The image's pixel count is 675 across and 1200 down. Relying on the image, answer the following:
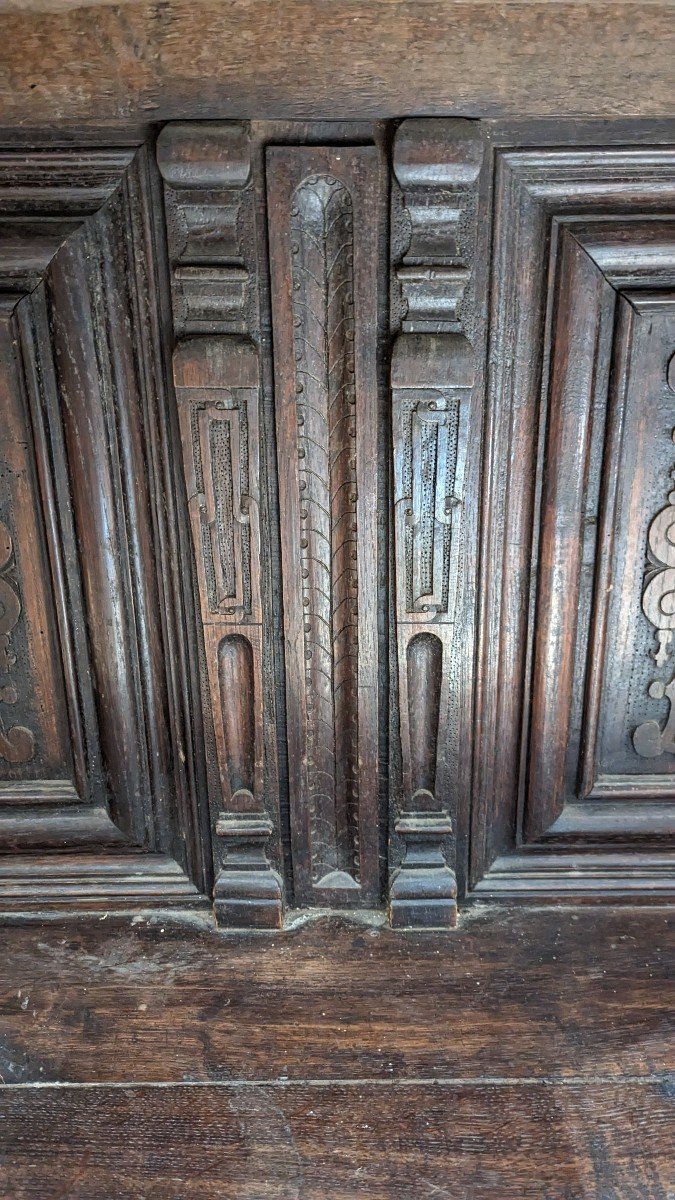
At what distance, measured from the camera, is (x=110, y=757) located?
4.76 feet

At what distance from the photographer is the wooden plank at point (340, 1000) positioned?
123cm

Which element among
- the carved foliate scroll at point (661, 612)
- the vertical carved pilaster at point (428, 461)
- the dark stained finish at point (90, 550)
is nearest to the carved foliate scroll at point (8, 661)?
the dark stained finish at point (90, 550)

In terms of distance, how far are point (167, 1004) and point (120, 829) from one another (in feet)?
0.88

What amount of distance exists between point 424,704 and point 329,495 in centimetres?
32

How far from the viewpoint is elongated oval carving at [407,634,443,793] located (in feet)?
4.45

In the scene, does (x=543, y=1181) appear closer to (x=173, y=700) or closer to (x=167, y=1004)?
(x=167, y=1004)

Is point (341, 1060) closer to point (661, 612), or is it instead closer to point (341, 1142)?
point (341, 1142)

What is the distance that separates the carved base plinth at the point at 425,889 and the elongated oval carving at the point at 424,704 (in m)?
0.05

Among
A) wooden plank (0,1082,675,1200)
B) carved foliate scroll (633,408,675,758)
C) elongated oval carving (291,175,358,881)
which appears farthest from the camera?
carved foliate scroll (633,408,675,758)

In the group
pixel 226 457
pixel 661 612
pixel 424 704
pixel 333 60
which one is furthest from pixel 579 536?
pixel 333 60

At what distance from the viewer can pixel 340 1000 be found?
4.33 ft

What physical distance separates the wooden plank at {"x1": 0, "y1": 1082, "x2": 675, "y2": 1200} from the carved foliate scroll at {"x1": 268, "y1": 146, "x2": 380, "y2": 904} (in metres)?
0.34

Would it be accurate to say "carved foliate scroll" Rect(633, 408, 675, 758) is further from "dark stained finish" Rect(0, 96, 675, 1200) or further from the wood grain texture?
the wood grain texture

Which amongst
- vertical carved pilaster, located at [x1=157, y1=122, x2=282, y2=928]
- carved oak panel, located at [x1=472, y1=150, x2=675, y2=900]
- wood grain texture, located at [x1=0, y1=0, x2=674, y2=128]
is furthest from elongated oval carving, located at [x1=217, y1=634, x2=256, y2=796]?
wood grain texture, located at [x1=0, y1=0, x2=674, y2=128]
